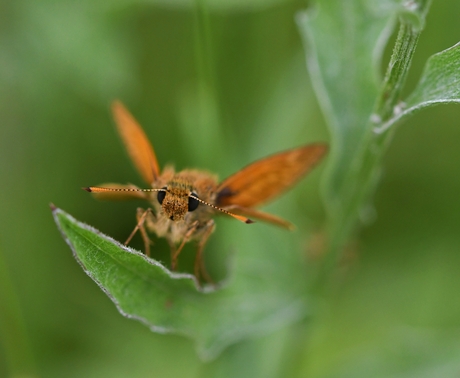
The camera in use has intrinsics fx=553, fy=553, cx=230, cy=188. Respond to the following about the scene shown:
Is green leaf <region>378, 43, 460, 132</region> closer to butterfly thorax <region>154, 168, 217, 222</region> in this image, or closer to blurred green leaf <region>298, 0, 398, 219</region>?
blurred green leaf <region>298, 0, 398, 219</region>

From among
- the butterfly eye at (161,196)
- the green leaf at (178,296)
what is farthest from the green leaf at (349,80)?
the butterfly eye at (161,196)

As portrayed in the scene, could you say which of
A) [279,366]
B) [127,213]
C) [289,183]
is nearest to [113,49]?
[127,213]

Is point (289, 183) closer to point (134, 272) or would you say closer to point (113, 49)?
point (134, 272)

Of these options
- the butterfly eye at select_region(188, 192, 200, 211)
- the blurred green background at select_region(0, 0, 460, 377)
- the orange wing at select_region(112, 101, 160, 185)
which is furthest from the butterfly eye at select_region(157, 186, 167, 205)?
the blurred green background at select_region(0, 0, 460, 377)

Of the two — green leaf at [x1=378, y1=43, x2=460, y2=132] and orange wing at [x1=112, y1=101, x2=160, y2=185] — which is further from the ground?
orange wing at [x1=112, y1=101, x2=160, y2=185]

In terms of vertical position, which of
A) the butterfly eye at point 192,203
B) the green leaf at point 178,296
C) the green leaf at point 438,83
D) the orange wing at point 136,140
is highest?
the orange wing at point 136,140

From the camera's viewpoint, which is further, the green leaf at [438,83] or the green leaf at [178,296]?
the green leaf at [438,83]

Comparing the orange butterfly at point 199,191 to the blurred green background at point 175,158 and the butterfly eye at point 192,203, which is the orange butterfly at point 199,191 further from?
the blurred green background at point 175,158
